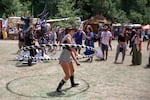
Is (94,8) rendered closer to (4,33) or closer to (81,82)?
(4,33)

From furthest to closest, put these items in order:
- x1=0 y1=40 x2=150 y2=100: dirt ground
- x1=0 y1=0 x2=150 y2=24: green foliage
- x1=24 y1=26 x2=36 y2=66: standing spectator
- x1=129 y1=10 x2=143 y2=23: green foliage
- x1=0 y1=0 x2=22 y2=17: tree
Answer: x1=129 y1=10 x2=143 y2=23: green foliage, x1=0 y1=0 x2=150 y2=24: green foliage, x1=0 y1=0 x2=22 y2=17: tree, x1=24 y1=26 x2=36 y2=66: standing spectator, x1=0 y1=40 x2=150 y2=100: dirt ground

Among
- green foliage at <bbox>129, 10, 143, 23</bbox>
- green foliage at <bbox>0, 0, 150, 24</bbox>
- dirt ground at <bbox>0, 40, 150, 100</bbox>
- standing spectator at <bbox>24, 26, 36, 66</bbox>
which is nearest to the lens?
dirt ground at <bbox>0, 40, 150, 100</bbox>

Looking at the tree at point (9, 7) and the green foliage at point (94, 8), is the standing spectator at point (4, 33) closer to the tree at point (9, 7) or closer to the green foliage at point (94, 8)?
the green foliage at point (94, 8)

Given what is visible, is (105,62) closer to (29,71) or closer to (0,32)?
(29,71)

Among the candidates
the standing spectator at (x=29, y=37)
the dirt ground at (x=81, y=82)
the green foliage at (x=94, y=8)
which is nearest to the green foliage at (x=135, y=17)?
the green foliage at (x=94, y=8)

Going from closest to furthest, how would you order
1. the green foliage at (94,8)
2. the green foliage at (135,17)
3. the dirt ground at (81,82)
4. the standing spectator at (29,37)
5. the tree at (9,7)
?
1. the dirt ground at (81,82)
2. the standing spectator at (29,37)
3. the tree at (9,7)
4. the green foliage at (94,8)
5. the green foliage at (135,17)

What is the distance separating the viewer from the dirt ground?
29.7 feet

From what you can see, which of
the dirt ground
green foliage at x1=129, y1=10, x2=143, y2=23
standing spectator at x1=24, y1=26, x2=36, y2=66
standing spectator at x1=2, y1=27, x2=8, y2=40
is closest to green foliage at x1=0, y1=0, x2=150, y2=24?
green foliage at x1=129, y1=10, x2=143, y2=23

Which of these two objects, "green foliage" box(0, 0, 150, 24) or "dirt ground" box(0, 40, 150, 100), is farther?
"green foliage" box(0, 0, 150, 24)

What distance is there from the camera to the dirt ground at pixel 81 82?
9.05 m

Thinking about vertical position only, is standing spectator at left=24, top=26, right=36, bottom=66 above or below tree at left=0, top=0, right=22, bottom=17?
below

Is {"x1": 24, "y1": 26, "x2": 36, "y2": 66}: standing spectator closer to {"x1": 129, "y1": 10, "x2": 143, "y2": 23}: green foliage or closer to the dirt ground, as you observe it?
the dirt ground

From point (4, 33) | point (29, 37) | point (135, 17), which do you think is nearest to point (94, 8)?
point (135, 17)

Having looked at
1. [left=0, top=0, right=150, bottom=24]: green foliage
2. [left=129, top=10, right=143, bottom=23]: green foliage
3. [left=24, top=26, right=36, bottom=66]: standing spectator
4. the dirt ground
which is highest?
[left=0, top=0, right=150, bottom=24]: green foliage
